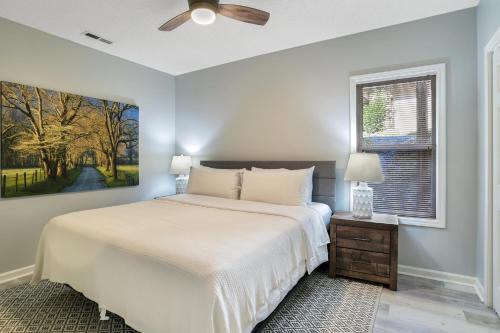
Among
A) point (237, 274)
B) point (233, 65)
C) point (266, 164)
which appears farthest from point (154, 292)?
point (233, 65)

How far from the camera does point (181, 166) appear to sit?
13.5 feet

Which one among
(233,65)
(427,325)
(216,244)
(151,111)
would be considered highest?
(233,65)

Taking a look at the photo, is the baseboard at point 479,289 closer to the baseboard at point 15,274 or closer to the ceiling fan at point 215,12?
the ceiling fan at point 215,12

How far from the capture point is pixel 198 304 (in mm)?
1270

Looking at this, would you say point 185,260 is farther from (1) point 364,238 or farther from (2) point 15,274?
(2) point 15,274

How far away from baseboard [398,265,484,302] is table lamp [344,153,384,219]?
77 centimetres

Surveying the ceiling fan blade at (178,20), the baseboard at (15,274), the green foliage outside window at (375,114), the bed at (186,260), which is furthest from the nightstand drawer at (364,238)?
the baseboard at (15,274)

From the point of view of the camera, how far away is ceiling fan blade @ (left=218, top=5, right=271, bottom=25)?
209 cm

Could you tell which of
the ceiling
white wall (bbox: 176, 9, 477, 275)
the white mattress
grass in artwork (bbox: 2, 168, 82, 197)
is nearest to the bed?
the white mattress

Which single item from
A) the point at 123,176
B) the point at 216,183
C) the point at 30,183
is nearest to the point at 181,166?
the point at 123,176

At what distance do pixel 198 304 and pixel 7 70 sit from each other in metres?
3.13

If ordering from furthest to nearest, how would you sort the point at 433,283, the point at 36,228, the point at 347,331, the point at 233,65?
the point at 233,65 → the point at 36,228 → the point at 433,283 → the point at 347,331

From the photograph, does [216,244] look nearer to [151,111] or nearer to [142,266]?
[142,266]

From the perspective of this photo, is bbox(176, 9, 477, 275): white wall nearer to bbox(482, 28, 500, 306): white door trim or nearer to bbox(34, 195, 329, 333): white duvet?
bbox(482, 28, 500, 306): white door trim
